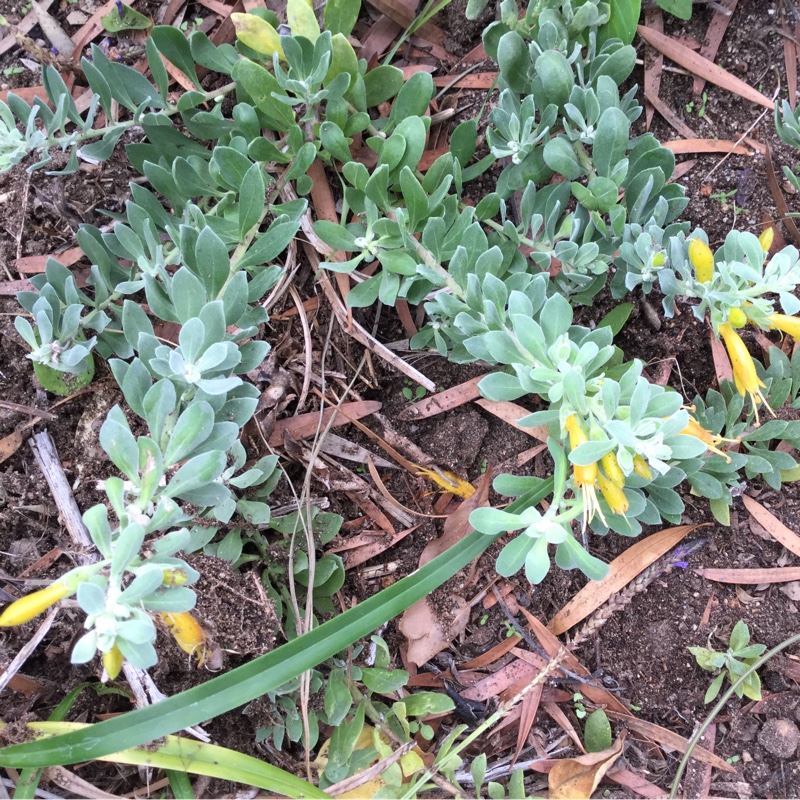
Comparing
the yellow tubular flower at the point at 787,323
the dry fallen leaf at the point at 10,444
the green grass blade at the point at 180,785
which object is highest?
the yellow tubular flower at the point at 787,323

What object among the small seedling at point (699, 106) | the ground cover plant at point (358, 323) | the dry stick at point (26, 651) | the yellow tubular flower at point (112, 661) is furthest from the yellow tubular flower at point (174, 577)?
the small seedling at point (699, 106)

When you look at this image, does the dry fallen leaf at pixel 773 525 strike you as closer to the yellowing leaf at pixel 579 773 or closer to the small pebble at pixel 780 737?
the small pebble at pixel 780 737

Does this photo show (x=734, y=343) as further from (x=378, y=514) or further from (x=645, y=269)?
(x=378, y=514)

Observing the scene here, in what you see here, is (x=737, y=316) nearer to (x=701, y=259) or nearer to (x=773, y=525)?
(x=701, y=259)

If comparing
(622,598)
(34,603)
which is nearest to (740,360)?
(622,598)

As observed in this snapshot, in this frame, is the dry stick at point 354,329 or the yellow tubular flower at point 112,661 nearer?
the yellow tubular flower at point 112,661

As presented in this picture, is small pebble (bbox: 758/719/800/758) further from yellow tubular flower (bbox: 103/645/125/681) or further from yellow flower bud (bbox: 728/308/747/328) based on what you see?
yellow tubular flower (bbox: 103/645/125/681)

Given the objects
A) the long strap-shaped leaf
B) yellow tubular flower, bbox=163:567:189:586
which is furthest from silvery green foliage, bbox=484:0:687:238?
yellow tubular flower, bbox=163:567:189:586

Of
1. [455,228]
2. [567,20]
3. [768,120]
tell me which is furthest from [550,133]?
[768,120]
